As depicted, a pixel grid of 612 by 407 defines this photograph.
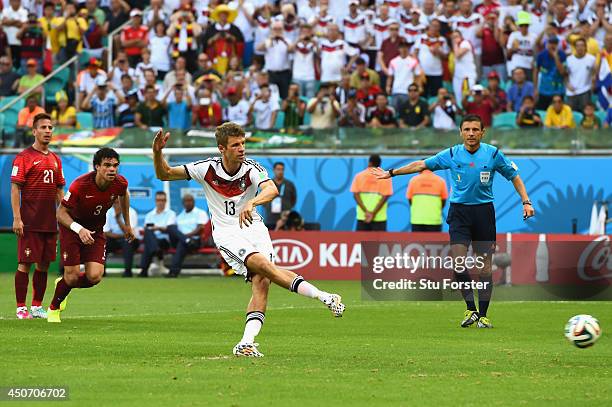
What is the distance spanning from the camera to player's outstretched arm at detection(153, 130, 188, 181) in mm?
11077

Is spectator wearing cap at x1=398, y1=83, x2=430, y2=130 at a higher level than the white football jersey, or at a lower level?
lower

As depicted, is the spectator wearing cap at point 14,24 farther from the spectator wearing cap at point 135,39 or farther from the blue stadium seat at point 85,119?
the blue stadium seat at point 85,119

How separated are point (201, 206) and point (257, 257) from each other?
1732 cm

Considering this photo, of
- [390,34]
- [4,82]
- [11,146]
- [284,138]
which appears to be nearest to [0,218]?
[11,146]

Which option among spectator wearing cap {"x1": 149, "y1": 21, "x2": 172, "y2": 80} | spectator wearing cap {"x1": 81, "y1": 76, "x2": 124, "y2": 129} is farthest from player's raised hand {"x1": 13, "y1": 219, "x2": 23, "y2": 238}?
spectator wearing cap {"x1": 149, "y1": 21, "x2": 172, "y2": 80}

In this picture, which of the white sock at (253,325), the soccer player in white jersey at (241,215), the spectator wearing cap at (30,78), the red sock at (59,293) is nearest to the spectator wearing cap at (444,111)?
the spectator wearing cap at (30,78)

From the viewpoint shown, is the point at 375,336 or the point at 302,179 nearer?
the point at 375,336

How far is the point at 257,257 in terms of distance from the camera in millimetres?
11180

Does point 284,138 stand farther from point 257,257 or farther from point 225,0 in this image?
point 257,257

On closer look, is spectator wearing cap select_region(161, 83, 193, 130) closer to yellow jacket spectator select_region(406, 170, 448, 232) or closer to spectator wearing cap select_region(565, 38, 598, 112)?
yellow jacket spectator select_region(406, 170, 448, 232)

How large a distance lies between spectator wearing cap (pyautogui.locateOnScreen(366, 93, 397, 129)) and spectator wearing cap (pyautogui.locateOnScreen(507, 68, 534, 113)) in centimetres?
257

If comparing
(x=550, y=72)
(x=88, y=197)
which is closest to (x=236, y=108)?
(x=550, y=72)

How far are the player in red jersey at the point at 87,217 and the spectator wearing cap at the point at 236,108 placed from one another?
13521 millimetres

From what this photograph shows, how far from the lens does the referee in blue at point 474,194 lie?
14.9 meters
